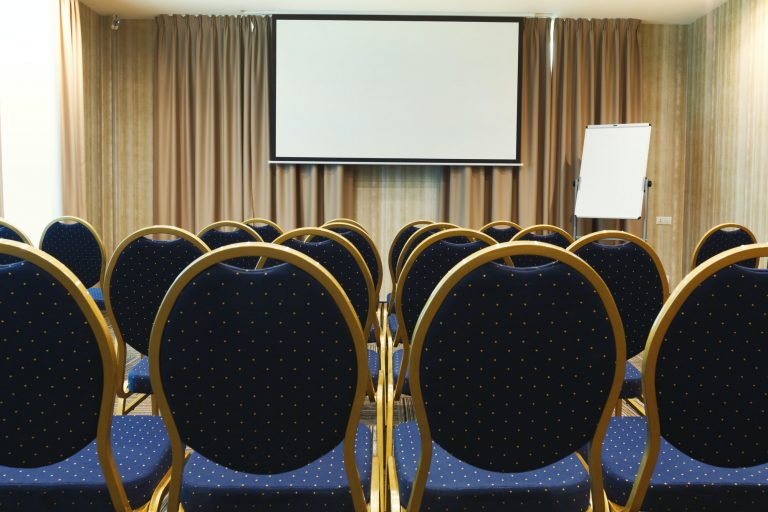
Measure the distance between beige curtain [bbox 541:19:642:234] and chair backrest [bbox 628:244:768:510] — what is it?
5967 mm

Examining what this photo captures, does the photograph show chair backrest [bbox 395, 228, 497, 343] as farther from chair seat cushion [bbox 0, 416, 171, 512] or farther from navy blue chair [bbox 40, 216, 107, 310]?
navy blue chair [bbox 40, 216, 107, 310]

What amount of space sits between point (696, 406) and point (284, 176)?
6130 mm

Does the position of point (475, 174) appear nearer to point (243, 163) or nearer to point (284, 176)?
point (284, 176)

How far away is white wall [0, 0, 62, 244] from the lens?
5508mm

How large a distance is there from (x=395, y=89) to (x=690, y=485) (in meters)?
5.97

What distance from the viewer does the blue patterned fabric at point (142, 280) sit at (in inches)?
83.6

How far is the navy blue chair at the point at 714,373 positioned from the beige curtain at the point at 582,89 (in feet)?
19.5

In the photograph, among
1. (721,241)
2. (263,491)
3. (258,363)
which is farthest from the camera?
(721,241)

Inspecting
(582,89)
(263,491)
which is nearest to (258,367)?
(263,491)

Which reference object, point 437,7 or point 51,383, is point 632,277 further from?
point 437,7

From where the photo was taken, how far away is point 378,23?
675 cm

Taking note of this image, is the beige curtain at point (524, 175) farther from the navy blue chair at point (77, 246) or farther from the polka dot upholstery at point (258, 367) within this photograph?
the polka dot upholstery at point (258, 367)

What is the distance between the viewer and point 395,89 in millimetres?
6828


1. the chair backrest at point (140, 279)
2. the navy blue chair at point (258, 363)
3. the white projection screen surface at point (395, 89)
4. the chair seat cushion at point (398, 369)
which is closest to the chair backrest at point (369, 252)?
the chair seat cushion at point (398, 369)
